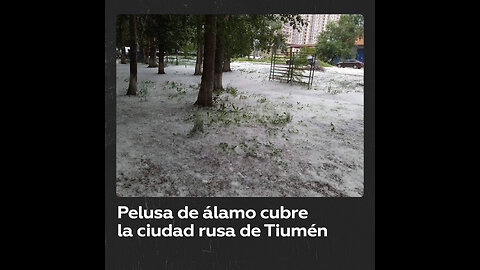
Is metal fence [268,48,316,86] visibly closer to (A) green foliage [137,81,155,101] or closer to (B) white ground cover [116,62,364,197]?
(B) white ground cover [116,62,364,197]

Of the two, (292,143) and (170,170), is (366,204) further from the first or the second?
(292,143)

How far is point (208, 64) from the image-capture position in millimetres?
8266

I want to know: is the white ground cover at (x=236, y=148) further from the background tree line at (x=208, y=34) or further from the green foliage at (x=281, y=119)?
the background tree line at (x=208, y=34)

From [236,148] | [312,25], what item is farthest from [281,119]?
[312,25]

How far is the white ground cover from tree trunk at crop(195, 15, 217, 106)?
400 millimetres

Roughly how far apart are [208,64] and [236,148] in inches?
141

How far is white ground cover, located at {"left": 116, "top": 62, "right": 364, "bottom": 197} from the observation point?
163 inches

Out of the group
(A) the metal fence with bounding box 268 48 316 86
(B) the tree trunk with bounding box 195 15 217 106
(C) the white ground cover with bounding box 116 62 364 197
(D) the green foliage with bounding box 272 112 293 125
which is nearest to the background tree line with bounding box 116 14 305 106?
(B) the tree trunk with bounding box 195 15 217 106

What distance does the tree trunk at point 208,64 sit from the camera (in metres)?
6.98

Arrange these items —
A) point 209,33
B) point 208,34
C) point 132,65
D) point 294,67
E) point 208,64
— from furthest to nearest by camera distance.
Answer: point 294,67 < point 132,65 < point 208,64 < point 208,34 < point 209,33

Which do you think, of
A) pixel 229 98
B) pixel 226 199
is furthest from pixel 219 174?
pixel 229 98

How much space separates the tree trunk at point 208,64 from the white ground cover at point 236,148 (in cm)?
40

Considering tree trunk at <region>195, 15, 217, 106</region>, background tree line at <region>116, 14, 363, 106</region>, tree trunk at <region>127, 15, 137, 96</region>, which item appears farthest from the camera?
tree trunk at <region>127, 15, 137, 96</region>

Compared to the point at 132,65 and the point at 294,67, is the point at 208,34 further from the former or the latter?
the point at 294,67
